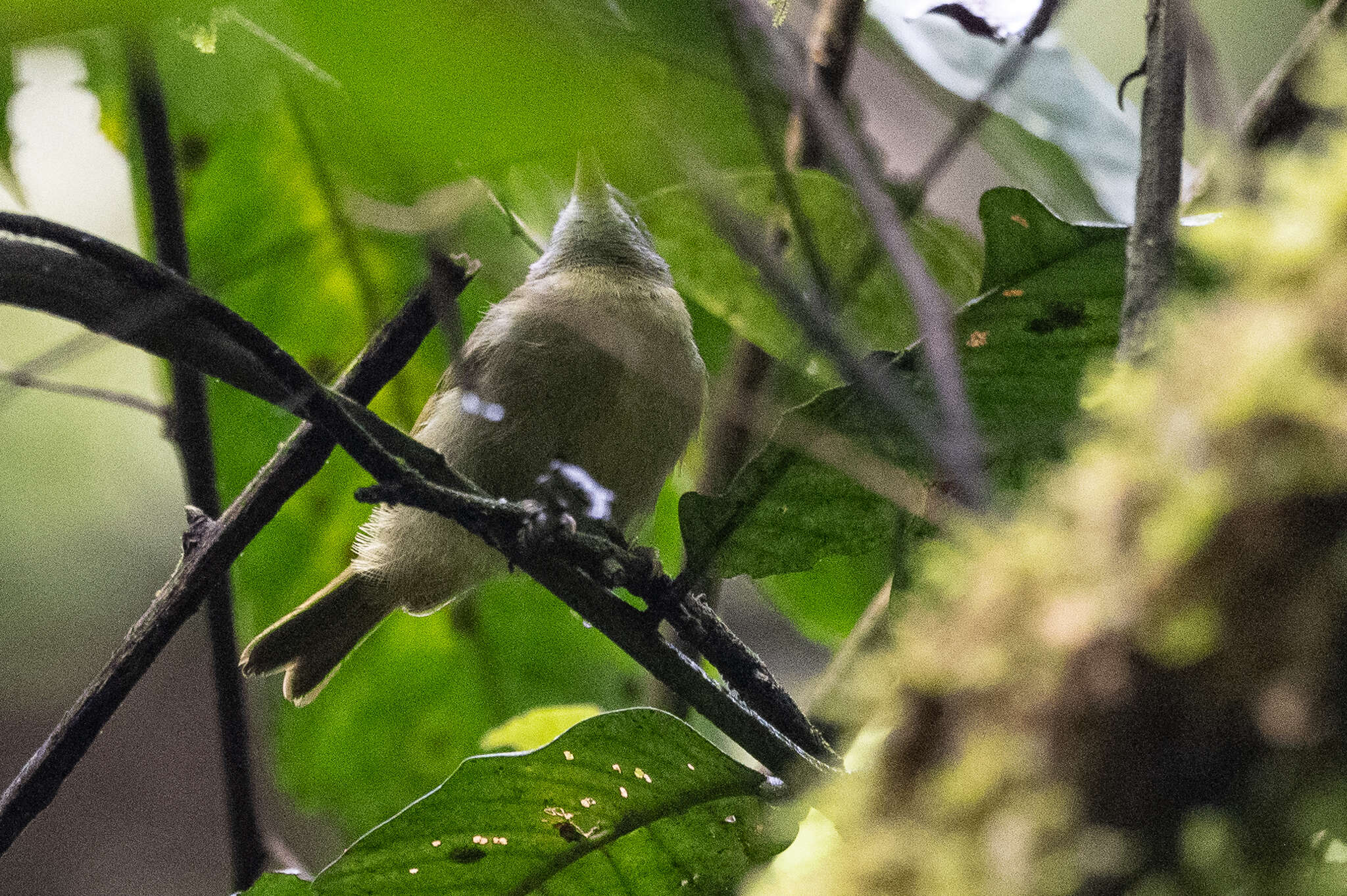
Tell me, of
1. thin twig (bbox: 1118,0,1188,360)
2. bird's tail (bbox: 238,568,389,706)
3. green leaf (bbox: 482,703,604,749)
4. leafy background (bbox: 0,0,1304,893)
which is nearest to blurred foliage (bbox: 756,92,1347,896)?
thin twig (bbox: 1118,0,1188,360)

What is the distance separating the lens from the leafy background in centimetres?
58

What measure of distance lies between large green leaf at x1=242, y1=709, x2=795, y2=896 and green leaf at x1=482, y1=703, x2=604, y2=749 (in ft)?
1.30

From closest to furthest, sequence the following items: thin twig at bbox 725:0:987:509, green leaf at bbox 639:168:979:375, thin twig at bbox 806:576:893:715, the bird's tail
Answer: thin twig at bbox 725:0:987:509, thin twig at bbox 806:576:893:715, green leaf at bbox 639:168:979:375, the bird's tail

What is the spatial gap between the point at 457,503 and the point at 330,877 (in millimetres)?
316

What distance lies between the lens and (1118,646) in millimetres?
289

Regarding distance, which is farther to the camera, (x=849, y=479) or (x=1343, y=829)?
(x=849, y=479)

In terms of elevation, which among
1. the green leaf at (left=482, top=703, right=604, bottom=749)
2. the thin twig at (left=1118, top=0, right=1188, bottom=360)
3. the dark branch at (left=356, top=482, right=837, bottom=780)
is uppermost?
the thin twig at (left=1118, top=0, right=1188, bottom=360)

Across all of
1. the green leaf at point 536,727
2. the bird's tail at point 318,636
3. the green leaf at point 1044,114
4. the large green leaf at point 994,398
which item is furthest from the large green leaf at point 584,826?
the green leaf at point 1044,114

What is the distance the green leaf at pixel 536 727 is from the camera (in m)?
1.19

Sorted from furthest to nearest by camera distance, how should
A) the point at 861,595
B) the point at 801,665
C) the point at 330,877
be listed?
the point at 801,665 → the point at 861,595 → the point at 330,877

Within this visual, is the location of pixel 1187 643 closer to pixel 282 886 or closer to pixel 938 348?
pixel 938 348

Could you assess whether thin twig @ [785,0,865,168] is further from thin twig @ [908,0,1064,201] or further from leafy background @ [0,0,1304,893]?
thin twig @ [908,0,1064,201]

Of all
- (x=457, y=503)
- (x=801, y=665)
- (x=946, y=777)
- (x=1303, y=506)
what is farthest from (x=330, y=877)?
(x=801, y=665)

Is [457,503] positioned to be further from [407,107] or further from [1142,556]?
[1142,556]
